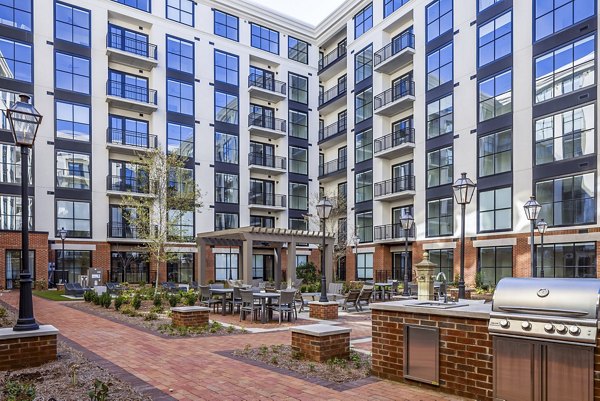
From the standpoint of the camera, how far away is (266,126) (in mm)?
38500

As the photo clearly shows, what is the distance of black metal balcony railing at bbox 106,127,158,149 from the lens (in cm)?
3125

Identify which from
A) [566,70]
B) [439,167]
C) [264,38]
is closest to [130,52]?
[264,38]

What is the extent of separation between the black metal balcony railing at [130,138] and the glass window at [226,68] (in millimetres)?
7697

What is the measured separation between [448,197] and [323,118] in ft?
59.7

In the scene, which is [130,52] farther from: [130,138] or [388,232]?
[388,232]

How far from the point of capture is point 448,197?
27.4 meters

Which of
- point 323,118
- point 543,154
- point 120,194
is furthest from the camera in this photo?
point 323,118

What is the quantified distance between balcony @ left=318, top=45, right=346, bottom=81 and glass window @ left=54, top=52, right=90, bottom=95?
19.7 metres

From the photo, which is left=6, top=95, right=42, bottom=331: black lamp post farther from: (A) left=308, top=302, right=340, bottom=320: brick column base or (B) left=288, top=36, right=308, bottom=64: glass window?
(B) left=288, top=36, right=308, bottom=64: glass window

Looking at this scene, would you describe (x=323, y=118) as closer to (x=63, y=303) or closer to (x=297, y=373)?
(x=63, y=303)

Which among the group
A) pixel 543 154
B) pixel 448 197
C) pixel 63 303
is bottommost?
pixel 63 303

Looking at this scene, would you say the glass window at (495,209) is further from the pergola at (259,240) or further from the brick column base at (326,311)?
the brick column base at (326,311)

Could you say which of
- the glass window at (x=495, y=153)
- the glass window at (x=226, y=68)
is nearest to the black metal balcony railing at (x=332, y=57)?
the glass window at (x=226, y=68)

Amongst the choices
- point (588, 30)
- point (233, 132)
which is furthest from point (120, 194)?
point (588, 30)
